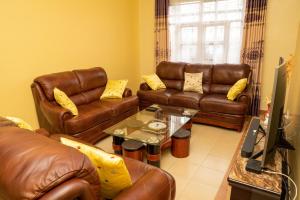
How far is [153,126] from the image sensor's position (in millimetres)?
2693

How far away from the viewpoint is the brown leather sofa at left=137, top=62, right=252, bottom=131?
346 centimetres

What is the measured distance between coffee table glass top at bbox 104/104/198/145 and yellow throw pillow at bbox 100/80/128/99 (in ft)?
2.39

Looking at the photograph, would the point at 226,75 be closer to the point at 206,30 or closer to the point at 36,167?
the point at 206,30

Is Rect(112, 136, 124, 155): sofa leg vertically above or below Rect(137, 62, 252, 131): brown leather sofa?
below

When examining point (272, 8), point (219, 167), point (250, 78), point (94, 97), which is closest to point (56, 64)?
point (94, 97)

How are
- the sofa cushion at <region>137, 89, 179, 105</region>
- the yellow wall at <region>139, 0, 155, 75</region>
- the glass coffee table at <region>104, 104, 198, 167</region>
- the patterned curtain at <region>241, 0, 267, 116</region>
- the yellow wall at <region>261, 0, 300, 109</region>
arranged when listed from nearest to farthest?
1. the glass coffee table at <region>104, 104, 198, 167</region>
2. the yellow wall at <region>261, 0, 300, 109</region>
3. the patterned curtain at <region>241, 0, 267, 116</region>
4. the sofa cushion at <region>137, 89, 179, 105</region>
5. the yellow wall at <region>139, 0, 155, 75</region>

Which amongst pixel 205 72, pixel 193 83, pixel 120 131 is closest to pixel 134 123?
pixel 120 131

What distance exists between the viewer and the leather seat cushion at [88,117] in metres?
2.79

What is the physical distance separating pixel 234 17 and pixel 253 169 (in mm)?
3617

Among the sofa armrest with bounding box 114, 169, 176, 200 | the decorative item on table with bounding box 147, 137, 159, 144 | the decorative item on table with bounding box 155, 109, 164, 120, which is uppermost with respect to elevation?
the sofa armrest with bounding box 114, 169, 176, 200

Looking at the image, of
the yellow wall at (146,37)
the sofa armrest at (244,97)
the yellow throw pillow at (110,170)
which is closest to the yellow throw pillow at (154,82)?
the yellow wall at (146,37)

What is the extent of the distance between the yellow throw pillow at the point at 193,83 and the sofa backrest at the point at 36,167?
3450 mm

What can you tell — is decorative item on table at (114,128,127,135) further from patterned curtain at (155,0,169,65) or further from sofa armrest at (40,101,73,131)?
patterned curtain at (155,0,169,65)

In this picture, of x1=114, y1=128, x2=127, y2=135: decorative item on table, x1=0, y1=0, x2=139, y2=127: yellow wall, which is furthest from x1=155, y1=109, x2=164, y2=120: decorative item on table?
x1=0, y1=0, x2=139, y2=127: yellow wall
